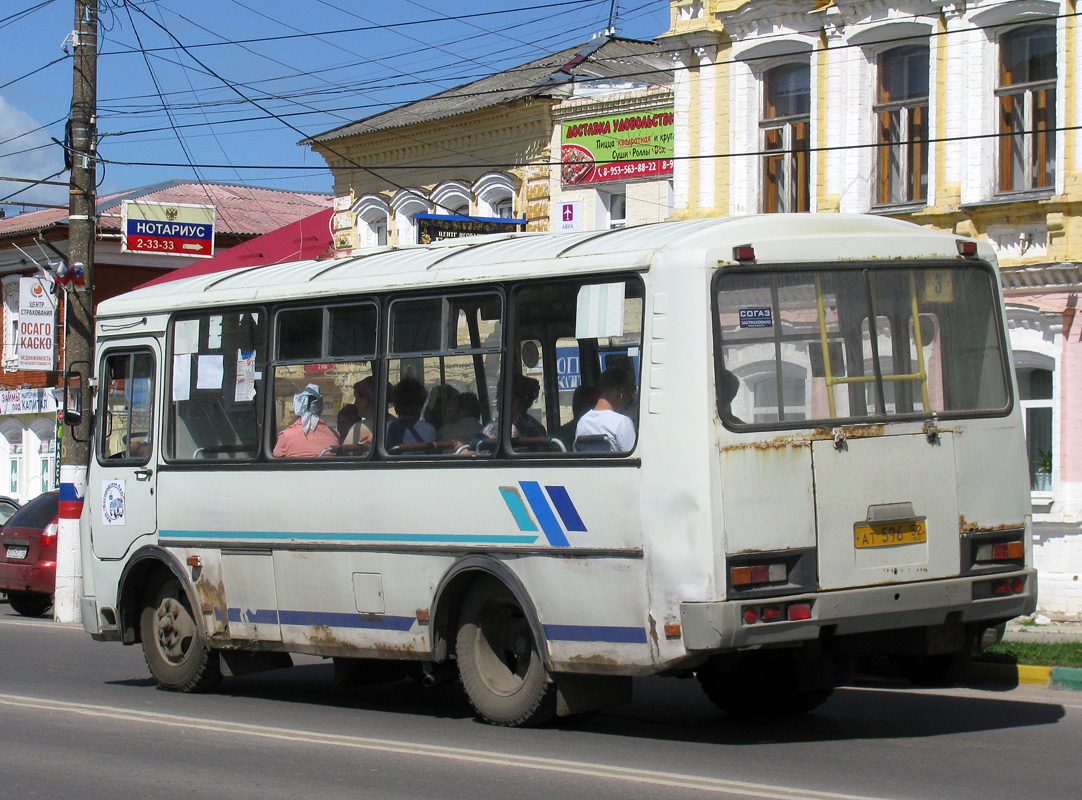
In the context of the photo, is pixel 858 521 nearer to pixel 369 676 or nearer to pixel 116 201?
pixel 369 676

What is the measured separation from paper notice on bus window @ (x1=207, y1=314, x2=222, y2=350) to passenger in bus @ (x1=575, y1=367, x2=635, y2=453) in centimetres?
359

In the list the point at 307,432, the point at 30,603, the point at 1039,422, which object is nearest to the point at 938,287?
the point at 307,432

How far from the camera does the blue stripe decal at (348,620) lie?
9617 mm

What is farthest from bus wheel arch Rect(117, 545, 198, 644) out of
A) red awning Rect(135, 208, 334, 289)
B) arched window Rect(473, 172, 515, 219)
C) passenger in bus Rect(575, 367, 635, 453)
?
red awning Rect(135, 208, 334, 289)

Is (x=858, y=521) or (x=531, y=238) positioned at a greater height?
(x=531, y=238)

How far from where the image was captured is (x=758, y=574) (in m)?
7.85

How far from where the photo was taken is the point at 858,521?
811 cm

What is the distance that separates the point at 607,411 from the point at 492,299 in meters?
1.22

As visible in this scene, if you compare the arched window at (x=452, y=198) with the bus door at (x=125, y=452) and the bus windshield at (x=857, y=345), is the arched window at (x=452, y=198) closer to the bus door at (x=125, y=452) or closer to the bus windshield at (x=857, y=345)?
the bus door at (x=125, y=452)

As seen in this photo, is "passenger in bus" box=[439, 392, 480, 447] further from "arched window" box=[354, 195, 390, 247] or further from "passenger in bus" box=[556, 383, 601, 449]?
"arched window" box=[354, 195, 390, 247]

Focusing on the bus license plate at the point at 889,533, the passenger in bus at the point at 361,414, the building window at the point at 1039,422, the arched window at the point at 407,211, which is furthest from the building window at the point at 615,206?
the bus license plate at the point at 889,533

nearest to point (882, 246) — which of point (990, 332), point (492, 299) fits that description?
point (990, 332)

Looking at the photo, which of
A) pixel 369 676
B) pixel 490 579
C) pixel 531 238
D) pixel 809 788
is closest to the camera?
pixel 809 788

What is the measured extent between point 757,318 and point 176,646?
567 cm
